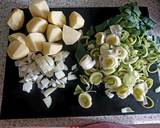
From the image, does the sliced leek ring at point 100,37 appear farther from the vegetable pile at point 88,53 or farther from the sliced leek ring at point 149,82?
the sliced leek ring at point 149,82

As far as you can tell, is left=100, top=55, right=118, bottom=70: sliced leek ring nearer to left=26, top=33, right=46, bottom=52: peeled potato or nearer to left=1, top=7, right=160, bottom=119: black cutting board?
left=1, top=7, right=160, bottom=119: black cutting board

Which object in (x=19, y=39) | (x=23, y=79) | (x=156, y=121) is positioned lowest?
(x=156, y=121)

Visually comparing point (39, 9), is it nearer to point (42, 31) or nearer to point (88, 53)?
point (42, 31)

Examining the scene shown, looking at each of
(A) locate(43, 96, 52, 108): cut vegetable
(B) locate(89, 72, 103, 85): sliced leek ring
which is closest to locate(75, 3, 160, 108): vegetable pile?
(B) locate(89, 72, 103, 85): sliced leek ring

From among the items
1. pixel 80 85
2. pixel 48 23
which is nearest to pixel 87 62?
pixel 80 85

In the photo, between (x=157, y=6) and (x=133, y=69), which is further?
(x=157, y=6)

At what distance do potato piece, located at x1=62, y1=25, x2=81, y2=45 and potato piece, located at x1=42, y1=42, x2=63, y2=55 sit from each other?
3cm

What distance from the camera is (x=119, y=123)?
83 cm

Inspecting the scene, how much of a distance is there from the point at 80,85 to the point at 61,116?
0.11m

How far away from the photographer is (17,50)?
84 cm

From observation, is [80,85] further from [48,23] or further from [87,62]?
[48,23]

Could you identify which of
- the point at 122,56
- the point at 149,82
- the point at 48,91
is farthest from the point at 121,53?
the point at 48,91

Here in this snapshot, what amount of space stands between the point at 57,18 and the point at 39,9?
60 mm

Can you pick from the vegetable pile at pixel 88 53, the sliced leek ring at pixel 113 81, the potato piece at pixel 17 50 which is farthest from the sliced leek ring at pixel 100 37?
the potato piece at pixel 17 50
